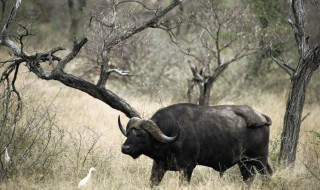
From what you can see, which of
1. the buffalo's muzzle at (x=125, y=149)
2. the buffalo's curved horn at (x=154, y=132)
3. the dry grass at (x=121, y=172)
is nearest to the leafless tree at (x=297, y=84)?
the dry grass at (x=121, y=172)

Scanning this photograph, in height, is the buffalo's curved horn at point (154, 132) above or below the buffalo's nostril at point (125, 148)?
above

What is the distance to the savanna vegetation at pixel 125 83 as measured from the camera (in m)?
8.55

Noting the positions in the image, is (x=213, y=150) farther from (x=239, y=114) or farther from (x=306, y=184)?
(x=306, y=184)

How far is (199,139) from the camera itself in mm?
8641

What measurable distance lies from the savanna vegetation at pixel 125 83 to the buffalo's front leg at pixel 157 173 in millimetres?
159

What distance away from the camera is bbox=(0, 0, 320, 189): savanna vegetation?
8555 millimetres

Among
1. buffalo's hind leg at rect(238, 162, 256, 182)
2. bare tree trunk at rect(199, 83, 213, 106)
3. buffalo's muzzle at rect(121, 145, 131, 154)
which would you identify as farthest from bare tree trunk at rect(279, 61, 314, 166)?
bare tree trunk at rect(199, 83, 213, 106)

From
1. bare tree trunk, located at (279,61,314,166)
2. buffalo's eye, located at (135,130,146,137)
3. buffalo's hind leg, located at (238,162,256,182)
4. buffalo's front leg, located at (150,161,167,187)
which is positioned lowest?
buffalo's front leg, located at (150,161,167,187)

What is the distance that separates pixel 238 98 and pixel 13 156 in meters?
11.4

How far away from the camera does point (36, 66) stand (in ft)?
29.8

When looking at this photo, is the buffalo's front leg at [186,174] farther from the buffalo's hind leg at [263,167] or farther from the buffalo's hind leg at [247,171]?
the buffalo's hind leg at [263,167]

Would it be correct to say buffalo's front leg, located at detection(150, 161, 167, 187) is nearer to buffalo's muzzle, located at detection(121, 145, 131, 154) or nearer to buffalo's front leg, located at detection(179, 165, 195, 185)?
buffalo's front leg, located at detection(179, 165, 195, 185)

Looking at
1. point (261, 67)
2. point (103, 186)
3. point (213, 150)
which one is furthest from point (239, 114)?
point (261, 67)

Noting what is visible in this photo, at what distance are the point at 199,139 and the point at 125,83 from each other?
34.1 feet
